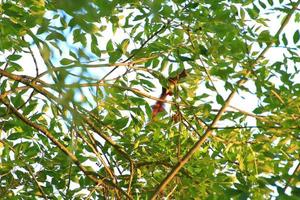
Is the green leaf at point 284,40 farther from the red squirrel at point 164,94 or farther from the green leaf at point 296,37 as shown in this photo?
the red squirrel at point 164,94

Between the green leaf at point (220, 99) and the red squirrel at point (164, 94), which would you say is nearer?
the green leaf at point (220, 99)

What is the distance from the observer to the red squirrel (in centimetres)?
288

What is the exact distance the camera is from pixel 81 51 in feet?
1.77

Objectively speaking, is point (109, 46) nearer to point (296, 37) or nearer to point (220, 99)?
point (220, 99)

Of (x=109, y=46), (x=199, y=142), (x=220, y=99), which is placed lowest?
(x=199, y=142)

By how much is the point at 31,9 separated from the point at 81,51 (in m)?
1.89

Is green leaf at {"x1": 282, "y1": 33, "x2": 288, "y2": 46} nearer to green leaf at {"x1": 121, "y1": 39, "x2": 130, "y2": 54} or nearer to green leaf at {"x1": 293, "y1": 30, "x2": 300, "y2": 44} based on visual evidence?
green leaf at {"x1": 293, "y1": 30, "x2": 300, "y2": 44}

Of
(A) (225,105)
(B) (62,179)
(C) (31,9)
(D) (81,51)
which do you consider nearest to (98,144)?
(B) (62,179)

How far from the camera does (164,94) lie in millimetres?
3021

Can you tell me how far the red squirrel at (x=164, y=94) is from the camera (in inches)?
113

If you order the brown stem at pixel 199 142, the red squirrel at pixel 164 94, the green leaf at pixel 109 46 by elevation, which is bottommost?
the brown stem at pixel 199 142

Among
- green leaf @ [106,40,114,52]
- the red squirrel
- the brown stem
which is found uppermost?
green leaf @ [106,40,114,52]

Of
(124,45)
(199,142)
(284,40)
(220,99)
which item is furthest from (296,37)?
(124,45)

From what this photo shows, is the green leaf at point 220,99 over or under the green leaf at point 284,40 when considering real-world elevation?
under
